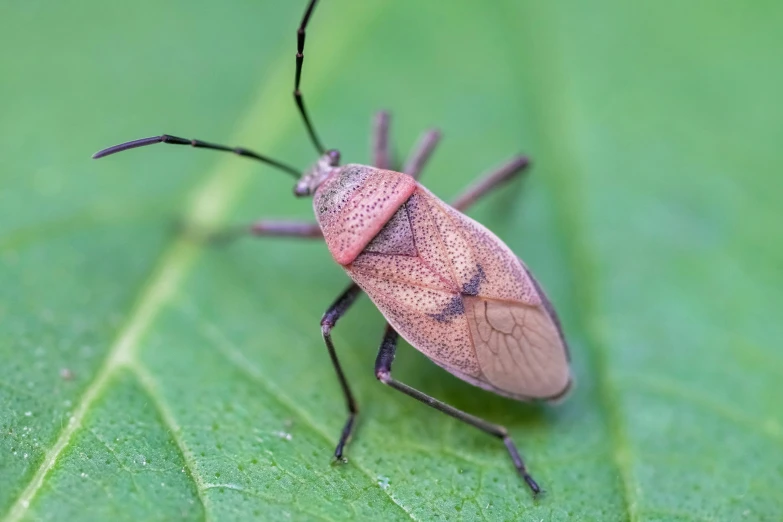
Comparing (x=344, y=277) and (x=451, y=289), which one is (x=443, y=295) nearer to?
(x=451, y=289)

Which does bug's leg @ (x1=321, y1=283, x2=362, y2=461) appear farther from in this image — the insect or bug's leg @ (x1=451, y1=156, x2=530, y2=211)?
bug's leg @ (x1=451, y1=156, x2=530, y2=211)

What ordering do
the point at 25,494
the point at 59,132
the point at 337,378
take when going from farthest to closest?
1. the point at 59,132
2. the point at 337,378
3. the point at 25,494

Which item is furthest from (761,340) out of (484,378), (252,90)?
(252,90)

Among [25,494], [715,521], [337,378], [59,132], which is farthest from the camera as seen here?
[59,132]

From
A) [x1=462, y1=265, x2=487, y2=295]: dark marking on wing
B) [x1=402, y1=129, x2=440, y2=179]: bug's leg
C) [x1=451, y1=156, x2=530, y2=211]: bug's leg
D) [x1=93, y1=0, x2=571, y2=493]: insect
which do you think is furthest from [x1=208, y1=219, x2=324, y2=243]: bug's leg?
[x1=462, y1=265, x2=487, y2=295]: dark marking on wing

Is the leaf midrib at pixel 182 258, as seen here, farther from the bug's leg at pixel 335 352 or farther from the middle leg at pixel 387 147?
the middle leg at pixel 387 147

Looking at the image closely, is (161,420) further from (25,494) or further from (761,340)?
(761,340)
